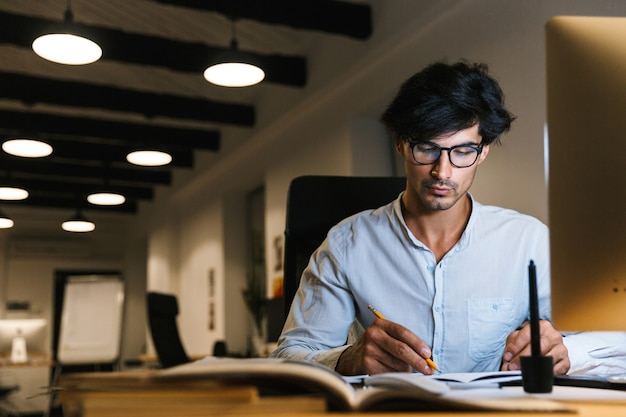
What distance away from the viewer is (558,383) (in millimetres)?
1156

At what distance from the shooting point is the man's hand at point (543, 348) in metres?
1.30

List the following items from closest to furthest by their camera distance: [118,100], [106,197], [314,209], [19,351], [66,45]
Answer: [314,209] → [66,45] → [118,100] → [106,197] → [19,351]

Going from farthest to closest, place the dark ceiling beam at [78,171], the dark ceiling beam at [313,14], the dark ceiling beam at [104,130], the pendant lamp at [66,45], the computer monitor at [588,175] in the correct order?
the dark ceiling beam at [78,171]
the dark ceiling beam at [104,130]
the dark ceiling beam at [313,14]
the pendant lamp at [66,45]
the computer monitor at [588,175]

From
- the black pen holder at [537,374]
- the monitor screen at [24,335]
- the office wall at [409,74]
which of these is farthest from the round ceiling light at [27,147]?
the black pen holder at [537,374]

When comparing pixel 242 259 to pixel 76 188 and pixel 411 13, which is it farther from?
pixel 411 13

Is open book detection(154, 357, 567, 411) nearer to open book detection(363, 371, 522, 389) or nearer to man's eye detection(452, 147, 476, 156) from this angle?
open book detection(363, 371, 522, 389)

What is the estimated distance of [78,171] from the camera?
378 inches

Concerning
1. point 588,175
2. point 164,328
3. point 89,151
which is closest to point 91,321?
point 89,151

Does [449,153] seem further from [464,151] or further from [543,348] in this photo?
[543,348]

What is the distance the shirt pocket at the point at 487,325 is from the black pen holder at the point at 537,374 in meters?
0.79

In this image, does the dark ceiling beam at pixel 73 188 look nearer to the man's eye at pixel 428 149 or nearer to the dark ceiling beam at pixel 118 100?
the dark ceiling beam at pixel 118 100

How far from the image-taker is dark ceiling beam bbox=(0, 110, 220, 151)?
7.54 meters

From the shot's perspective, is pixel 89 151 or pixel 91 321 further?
pixel 91 321

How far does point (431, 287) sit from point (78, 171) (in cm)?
843
